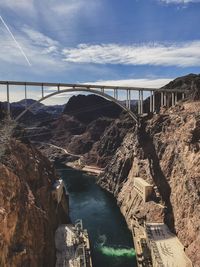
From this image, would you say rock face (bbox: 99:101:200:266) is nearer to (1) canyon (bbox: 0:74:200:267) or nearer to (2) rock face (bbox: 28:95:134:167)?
(1) canyon (bbox: 0:74:200:267)

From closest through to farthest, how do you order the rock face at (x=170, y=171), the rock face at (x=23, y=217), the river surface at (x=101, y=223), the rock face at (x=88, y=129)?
the rock face at (x=23, y=217)
the rock face at (x=170, y=171)
the river surface at (x=101, y=223)
the rock face at (x=88, y=129)

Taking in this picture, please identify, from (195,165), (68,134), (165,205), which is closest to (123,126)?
(68,134)

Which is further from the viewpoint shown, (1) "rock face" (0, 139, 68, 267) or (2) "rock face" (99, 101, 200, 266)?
(2) "rock face" (99, 101, 200, 266)

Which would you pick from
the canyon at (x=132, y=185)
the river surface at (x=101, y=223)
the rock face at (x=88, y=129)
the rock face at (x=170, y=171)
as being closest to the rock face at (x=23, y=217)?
the canyon at (x=132, y=185)

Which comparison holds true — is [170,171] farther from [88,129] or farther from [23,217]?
[88,129]

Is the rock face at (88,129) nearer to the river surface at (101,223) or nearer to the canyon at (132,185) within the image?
the river surface at (101,223)

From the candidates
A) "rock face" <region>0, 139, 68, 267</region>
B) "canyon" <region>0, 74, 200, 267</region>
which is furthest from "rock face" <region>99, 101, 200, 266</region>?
"rock face" <region>0, 139, 68, 267</region>

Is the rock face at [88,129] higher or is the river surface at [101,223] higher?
the rock face at [88,129]

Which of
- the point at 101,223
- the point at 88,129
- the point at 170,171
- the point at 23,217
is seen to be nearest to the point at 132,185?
the point at 101,223
